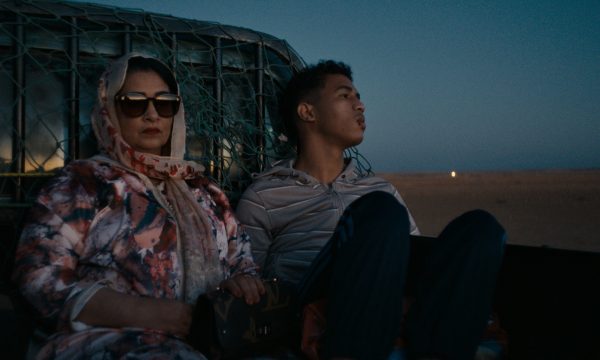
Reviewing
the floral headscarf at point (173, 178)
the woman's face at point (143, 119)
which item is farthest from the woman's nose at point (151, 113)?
the floral headscarf at point (173, 178)

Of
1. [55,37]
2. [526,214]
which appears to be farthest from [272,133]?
[526,214]

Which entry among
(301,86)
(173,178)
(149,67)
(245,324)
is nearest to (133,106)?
(149,67)

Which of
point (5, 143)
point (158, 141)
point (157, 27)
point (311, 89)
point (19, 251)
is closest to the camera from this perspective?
point (19, 251)

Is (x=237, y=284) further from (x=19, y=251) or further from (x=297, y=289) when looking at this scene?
(x=19, y=251)

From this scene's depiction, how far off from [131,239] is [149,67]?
0.67 metres

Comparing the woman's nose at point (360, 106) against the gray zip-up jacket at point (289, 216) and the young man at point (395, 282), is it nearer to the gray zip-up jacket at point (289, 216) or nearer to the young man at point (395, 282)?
the gray zip-up jacket at point (289, 216)

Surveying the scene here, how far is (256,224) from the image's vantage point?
2674 millimetres

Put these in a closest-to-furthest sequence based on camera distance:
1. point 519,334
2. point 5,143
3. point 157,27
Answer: point 519,334
point 5,143
point 157,27

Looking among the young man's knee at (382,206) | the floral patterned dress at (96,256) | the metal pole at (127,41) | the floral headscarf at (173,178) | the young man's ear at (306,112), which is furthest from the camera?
the young man's ear at (306,112)

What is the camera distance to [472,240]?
6.11ft

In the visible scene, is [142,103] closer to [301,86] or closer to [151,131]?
[151,131]

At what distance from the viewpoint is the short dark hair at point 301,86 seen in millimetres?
3092

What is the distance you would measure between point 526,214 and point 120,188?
11804mm

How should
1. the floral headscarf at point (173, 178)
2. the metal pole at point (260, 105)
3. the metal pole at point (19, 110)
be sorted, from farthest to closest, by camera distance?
the metal pole at point (260, 105), the metal pole at point (19, 110), the floral headscarf at point (173, 178)
